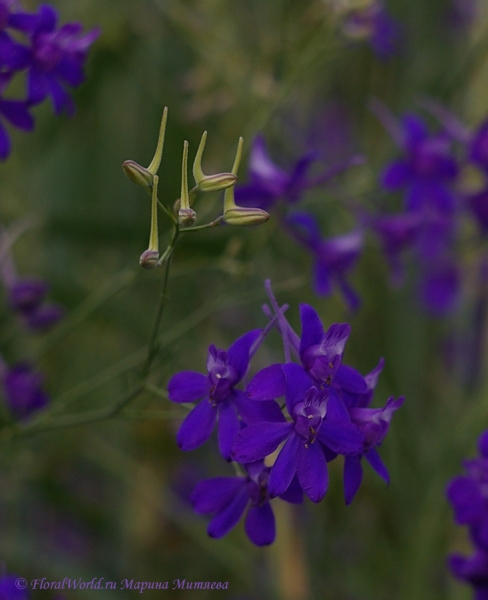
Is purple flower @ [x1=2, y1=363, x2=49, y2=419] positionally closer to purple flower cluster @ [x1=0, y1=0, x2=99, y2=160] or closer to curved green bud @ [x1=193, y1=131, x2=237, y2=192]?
purple flower cluster @ [x1=0, y1=0, x2=99, y2=160]

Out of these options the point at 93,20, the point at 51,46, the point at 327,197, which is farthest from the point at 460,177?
the point at 93,20

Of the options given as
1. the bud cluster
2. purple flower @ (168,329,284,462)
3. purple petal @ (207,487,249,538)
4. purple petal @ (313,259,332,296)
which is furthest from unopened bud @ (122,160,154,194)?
purple petal @ (313,259,332,296)

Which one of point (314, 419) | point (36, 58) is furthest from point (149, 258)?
point (36, 58)

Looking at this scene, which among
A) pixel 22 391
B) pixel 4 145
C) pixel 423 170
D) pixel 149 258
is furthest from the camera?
pixel 423 170

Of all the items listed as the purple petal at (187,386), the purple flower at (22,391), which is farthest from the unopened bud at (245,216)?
the purple flower at (22,391)

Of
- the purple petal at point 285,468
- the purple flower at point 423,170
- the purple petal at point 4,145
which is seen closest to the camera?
the purple petal at point 285,468

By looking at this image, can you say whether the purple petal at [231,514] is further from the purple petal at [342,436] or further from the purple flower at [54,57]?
the purple flower at [54,57]

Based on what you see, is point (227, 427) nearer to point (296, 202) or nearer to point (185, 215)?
point (185, 215)
